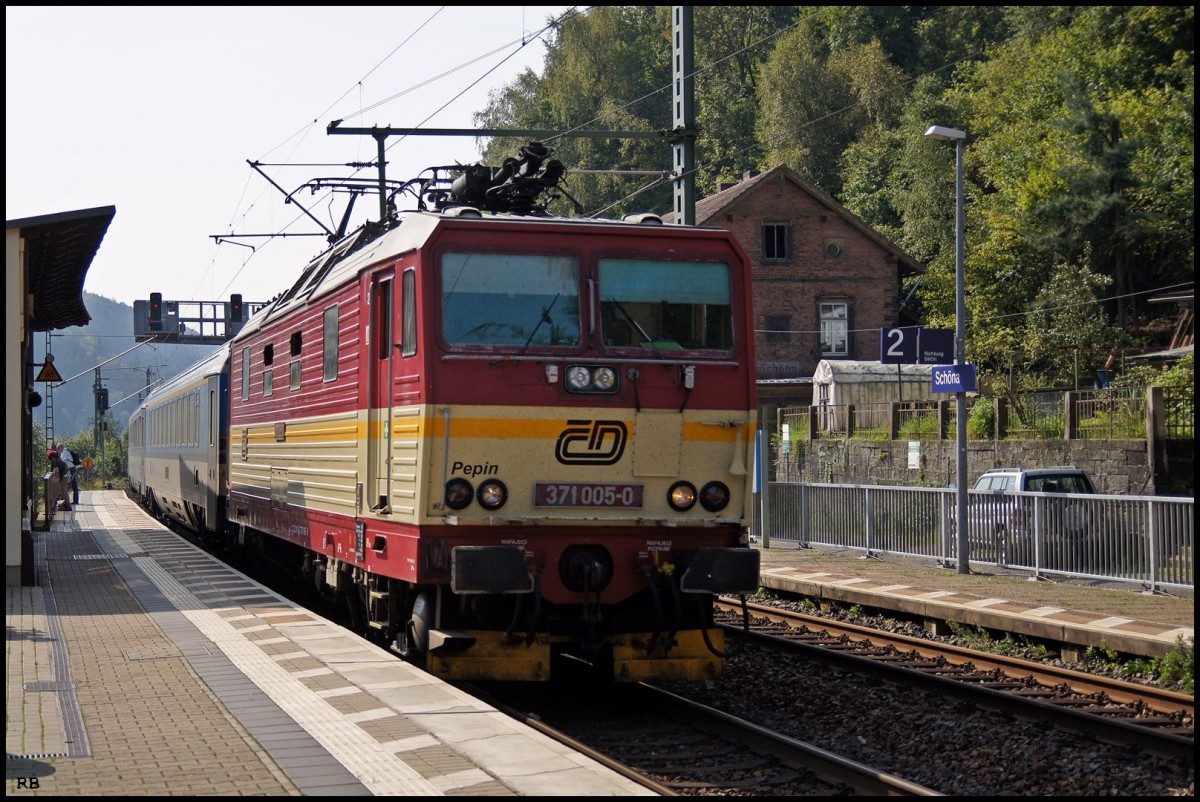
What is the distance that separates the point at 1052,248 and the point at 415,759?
127ft

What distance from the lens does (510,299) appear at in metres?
9.62

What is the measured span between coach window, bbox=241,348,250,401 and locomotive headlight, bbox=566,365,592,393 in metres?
8.31

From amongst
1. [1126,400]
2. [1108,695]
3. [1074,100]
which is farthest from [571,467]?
[1074,100]

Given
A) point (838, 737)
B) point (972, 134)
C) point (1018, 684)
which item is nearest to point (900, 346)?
point (1018, 684)

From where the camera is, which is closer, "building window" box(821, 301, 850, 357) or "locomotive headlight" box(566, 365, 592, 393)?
"locomotive headlight" box(566, 365, 592, 393)

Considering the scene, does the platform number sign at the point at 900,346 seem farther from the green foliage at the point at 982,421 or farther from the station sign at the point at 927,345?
the green foliage at the point at 982,421

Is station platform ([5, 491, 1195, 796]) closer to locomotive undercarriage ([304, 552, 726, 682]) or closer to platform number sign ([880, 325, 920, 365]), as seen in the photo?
locomotive undercarriage ([304, 552, 726, 682])

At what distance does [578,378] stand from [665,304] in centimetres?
88

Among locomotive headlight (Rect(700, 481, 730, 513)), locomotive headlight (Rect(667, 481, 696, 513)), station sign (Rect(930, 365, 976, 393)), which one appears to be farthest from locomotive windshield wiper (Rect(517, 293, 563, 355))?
station sign (Rect(930, 365, 976, 393))

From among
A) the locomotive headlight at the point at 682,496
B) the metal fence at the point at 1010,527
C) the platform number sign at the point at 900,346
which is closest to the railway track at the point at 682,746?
the locomotive headlight at the point at 682,496

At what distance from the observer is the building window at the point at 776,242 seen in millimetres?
50562

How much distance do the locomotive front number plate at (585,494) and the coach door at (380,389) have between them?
4.02ft

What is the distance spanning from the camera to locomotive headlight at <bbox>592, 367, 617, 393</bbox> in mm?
9562

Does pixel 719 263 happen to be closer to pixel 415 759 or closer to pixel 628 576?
pixel 628 576
